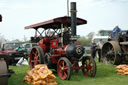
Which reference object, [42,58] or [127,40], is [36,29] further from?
[127,40]

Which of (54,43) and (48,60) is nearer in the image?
(48,60)

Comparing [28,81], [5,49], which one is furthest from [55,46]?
[5,49]

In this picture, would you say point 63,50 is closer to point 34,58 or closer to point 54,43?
point 54,43

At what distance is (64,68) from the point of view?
5852 mm

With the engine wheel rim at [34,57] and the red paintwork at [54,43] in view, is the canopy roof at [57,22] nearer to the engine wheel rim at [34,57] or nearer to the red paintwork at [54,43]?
the red paintwork at [54,43]

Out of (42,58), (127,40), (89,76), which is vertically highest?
(127,40)

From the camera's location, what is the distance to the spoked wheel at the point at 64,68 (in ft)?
18.4

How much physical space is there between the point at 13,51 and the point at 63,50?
16.4ft

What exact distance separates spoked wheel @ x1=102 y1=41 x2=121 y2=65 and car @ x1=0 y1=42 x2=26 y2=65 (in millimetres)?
4202

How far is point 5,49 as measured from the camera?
10883mm

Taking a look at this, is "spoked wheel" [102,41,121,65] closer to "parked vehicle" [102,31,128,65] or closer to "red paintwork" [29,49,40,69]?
"parked vehicle" [102,31,128,65]

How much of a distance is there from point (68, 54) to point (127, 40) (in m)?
3.54

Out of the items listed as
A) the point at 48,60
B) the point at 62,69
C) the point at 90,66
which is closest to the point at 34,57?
the point at 48,60

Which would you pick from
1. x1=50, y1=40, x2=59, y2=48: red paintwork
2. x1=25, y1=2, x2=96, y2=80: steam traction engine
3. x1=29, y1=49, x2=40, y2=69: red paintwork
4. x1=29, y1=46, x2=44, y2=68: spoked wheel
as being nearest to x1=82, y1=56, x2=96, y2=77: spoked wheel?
x1=25, y1=2, x2=96, y2=80: steam traction engine
